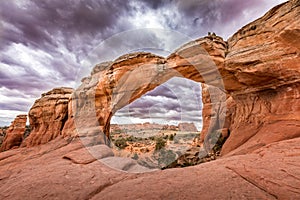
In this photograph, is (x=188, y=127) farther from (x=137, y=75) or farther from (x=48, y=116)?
(x=137, y=75)

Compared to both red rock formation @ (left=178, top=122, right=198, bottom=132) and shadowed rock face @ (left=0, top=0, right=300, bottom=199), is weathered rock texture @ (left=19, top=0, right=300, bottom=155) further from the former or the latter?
red rock formation @ (left=178, top=122, right=198, bottom=132)

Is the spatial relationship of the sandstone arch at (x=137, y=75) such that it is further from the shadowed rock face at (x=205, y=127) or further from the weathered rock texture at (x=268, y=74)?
the weathered rock texture at (x=268, y=74)

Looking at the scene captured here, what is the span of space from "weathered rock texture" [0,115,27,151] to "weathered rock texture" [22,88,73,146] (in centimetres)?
401

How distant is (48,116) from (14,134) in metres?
6.81

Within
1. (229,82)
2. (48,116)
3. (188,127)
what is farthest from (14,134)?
(188,127)

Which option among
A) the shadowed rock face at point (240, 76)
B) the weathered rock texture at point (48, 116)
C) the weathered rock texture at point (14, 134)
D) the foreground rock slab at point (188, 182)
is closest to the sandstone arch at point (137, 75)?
the shadowed rock face at point (240, 76)

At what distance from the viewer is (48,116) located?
50.9ft

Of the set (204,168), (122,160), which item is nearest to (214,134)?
(122,160)

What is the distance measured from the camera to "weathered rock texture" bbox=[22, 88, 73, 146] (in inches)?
582

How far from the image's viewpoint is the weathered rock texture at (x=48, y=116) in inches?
582

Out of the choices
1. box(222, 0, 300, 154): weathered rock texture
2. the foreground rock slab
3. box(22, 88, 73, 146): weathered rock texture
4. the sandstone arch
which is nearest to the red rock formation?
box(22, 88, 73, 146): weathered rock texture

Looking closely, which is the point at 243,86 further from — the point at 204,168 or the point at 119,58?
the point at 119,58

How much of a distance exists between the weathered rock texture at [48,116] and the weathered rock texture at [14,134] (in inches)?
158

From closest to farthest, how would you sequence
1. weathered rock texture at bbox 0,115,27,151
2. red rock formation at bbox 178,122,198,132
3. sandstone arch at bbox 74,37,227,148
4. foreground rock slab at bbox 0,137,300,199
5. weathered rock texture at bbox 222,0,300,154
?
foreground rock slab at bbox 0,137,300,199, weathered rock texture at bbox 222,0,300,154, sandstone arch at bbox 74,37,227,148, weathered rock texture at bbox 0,115,27,151, red rock formation at bbox 178,122,198,132
